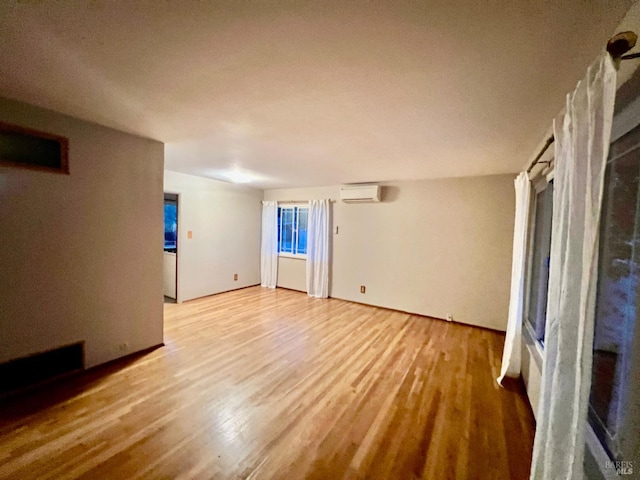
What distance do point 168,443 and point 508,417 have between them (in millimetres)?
2443

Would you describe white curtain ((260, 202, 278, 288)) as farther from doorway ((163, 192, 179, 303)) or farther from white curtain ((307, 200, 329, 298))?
doorway ((163, 192, 179, 303))

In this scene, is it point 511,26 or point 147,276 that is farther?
point 147,276

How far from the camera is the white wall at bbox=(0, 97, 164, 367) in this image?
2.02 meters

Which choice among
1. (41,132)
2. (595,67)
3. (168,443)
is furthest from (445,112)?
(41,132)

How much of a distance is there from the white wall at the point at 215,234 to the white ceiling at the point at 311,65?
2412mm

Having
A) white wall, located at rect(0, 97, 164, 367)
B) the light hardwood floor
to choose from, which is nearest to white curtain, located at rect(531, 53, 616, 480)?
the light hardwood floor

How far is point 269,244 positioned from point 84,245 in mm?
3953

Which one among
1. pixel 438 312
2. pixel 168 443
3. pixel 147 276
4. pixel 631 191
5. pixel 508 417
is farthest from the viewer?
pixel 438 312

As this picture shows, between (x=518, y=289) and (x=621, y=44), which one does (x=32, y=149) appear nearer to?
(x=621, y=44)

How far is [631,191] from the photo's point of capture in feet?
3.83

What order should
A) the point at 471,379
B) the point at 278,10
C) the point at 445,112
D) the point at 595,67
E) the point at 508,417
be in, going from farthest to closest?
the point at 471,379 → the point at 508,417 → the point at 445,112 → the point at 278,10 → the point at 595,67

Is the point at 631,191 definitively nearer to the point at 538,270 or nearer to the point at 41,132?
the point at 538,270

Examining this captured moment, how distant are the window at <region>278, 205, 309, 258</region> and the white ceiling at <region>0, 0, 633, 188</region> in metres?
3.56

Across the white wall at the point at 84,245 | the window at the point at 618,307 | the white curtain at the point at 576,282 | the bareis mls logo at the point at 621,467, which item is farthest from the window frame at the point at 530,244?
the white wall at the point at 84,245
